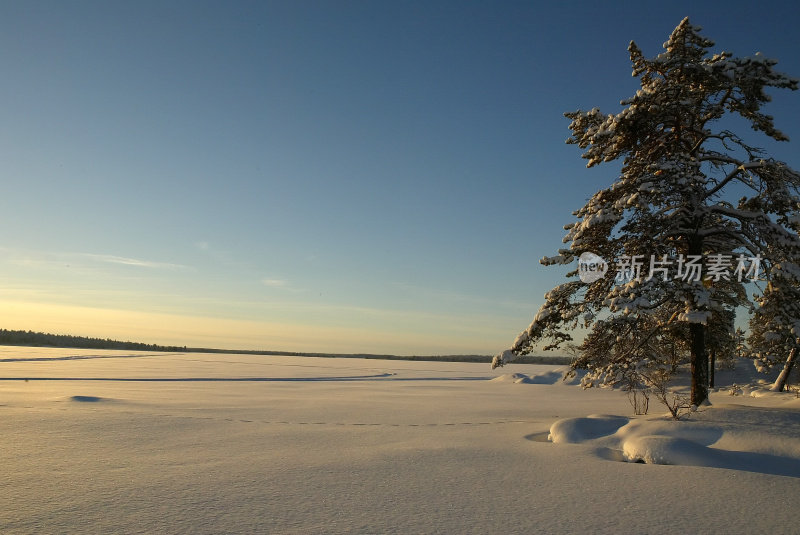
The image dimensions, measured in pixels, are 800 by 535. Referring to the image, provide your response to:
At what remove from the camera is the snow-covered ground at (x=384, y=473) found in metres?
3.76

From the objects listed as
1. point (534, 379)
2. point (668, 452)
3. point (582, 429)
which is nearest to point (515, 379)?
point (534, 379)

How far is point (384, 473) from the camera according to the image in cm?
518

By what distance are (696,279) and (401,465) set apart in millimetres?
8516

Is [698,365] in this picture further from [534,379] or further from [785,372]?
[534,379]

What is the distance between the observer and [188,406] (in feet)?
34.2

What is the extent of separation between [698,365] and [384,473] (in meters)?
9.44

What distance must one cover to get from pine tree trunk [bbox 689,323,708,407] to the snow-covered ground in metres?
1.80

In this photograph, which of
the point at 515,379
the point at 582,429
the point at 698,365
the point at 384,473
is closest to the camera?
the point at 384,473

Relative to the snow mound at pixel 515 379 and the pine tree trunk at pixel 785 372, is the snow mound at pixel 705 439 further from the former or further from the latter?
the snow mound at pixel 515 379

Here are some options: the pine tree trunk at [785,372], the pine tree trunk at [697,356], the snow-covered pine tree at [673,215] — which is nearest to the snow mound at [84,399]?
the snow-covered pine tree at [673,215]

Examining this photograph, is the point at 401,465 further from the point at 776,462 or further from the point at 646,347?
the point at 646,347

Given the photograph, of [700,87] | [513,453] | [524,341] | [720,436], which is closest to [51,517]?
[513,453]

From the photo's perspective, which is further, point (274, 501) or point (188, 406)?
point (188, 406)

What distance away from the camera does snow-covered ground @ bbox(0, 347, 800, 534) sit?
3.76m
